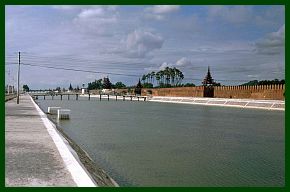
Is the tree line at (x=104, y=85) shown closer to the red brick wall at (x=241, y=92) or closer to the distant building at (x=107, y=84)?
the distant building at (x=107, y=84)

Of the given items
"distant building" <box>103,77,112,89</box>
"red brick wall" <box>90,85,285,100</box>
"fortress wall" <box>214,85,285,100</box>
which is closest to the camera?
"fortress wall" <box>214,85,285,100</box>

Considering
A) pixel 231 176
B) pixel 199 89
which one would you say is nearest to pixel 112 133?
pixel 231 176

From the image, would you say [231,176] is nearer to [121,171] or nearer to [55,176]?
[121,171]

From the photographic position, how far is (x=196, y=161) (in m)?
10.8

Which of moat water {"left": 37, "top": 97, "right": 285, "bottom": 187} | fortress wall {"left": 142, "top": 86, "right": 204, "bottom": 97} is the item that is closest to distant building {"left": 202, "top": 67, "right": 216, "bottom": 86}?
fortress wall {"left": 142, "top": 86, "right": 204, "bottom": 97}

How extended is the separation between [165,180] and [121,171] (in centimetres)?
145

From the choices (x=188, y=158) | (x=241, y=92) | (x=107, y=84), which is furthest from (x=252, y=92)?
(x=107, y=84)

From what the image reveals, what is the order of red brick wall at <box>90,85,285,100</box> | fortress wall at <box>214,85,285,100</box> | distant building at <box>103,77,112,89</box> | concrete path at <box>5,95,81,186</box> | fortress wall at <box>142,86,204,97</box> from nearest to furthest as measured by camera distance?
concrete path at <box>5,95,81,186</box>
fortress wall at <box>214,85,285,100</box>
red brick wall at <box>90,85,285,100</box>
fortress wall at <box>142,86,204,97</box>
distant building at <box>103,77,112,89</box>

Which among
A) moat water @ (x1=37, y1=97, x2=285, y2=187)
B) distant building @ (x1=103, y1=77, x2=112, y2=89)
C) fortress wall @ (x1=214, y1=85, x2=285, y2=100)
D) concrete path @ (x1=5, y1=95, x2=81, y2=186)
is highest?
distant building @ (x1=103, y1=77, x2=112, y2=89)

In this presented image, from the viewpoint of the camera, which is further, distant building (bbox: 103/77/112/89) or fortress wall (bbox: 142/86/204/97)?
distant building (bbox: 103/77/112/89)

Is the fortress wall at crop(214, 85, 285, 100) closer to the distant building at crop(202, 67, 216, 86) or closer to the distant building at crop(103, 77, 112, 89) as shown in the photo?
the distant building at crop(202, 67, 216, 86)

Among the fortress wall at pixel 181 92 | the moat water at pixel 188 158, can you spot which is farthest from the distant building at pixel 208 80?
the moat water at pixel 188 158

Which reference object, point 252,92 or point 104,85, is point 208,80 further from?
point 104,85

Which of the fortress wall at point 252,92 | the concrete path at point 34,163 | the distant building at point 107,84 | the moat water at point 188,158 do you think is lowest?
the moat water at point 188,158
